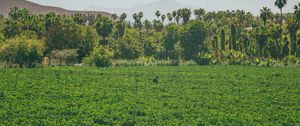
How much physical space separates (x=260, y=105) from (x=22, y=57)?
52.7 m

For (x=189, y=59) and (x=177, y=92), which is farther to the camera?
(x=189, y=59)

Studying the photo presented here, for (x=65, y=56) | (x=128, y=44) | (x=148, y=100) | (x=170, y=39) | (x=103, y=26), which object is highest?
(x=103, y=26)

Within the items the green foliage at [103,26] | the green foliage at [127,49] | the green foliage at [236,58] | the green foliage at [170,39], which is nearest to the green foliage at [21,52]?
the green foliage at [170,39]

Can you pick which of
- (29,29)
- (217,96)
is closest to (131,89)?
(217,96)

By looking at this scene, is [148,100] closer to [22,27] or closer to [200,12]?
[22,27]

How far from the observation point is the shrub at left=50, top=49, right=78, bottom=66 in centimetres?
8238

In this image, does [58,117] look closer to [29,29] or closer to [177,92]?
[177,92]

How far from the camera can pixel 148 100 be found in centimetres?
4088

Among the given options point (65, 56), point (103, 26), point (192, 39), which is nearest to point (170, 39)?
point (192, 39)

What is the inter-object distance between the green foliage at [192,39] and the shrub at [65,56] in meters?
30.7

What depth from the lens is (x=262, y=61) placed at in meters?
90.1

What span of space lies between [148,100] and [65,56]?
1769 inches

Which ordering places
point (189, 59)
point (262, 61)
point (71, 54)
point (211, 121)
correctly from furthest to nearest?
point (189, 59) < point (262, 61) < point (71, 54) < point (211, 121)

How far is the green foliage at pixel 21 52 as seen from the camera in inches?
3054
